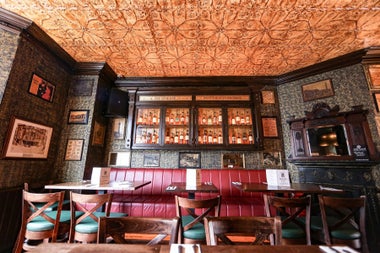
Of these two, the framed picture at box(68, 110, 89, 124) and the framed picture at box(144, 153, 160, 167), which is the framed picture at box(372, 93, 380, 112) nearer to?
the framed picture at box(144, 153, 160, 167)

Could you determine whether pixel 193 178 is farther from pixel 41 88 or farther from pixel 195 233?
pixel 41 88

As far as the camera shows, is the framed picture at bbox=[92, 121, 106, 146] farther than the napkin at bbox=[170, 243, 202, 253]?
Yes

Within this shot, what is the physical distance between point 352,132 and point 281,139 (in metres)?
1.21

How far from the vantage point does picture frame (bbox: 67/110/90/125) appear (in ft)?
11.1

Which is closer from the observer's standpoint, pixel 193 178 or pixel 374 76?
pixel 193 178

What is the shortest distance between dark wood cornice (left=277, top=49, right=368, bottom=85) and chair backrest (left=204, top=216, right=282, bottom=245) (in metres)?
3.80

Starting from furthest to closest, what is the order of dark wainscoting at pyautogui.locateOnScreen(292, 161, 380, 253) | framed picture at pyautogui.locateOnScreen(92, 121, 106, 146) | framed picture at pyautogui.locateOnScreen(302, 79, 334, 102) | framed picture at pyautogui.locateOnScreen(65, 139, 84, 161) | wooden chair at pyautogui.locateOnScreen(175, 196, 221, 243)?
framed picture at pyautogui.locateOnScreen(92, 121, 106, 146) < framed picture at pyautogui.locateOnScreen(302, 79, 334, 102) < framed picture at pyautogui.locateOnScreen(65, 139, 84, 161) < dark wainscoting at pyautogui.locateOnScreen(292, 161, 380, 253) < wooden chair at pyautogui.locateOnScreen(175, 196, 221, 243)

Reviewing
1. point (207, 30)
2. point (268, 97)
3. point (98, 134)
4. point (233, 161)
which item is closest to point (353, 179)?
point (233, 161)

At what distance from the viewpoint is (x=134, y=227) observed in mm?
978

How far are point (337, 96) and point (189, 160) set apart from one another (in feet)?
11.2

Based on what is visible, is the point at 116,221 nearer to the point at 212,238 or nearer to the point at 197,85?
the point at 212,238

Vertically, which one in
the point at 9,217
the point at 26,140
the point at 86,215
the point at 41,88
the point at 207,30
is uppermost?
the point at 207,30

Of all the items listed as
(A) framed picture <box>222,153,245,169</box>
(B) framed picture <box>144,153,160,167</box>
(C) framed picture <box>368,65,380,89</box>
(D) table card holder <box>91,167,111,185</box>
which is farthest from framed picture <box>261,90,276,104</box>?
(D) table card holder <box>91,167,111,185</box>

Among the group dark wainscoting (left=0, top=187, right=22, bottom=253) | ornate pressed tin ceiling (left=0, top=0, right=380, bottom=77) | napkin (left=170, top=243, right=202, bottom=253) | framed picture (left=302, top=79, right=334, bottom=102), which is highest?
ornate pressed tin ceiling (left=0, top=0, right=380, bottom=77)
